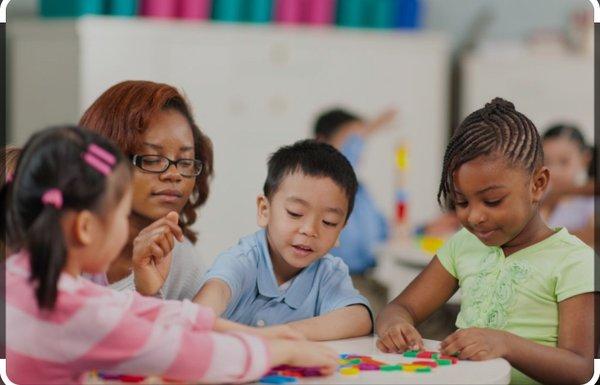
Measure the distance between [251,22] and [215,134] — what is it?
0.56 meters

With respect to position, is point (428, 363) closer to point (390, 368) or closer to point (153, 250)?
point (390, 368)

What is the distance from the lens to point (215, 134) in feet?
14.9

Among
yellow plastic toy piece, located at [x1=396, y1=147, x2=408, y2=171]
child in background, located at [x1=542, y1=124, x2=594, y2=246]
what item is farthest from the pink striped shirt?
yellow plastic toy piece, located at [x1=396, y1=147, x2=408, y2=171]

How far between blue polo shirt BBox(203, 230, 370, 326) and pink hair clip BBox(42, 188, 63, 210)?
17.6 inches

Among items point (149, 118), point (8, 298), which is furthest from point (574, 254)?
point (8, 298)

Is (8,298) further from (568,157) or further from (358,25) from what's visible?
(358,25)

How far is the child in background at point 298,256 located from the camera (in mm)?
1401

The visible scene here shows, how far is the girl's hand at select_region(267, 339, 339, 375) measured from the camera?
108 cm

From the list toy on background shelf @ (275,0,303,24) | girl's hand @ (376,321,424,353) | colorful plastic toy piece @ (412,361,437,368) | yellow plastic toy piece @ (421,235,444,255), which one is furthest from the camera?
toy on background shelf @ (275,0,303,24)

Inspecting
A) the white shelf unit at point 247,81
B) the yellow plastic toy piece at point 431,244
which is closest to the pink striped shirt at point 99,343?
the yellow plastic toy piece at point 431,244

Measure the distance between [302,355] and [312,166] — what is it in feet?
1.35

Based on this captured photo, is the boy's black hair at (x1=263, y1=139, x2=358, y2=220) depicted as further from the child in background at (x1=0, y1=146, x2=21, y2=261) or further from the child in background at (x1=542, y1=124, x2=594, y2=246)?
the child in background at (x1=542, y1=124, x2=594, y2=246)

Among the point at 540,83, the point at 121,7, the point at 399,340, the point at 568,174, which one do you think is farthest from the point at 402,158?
the point at 399,340

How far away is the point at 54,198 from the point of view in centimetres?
98
